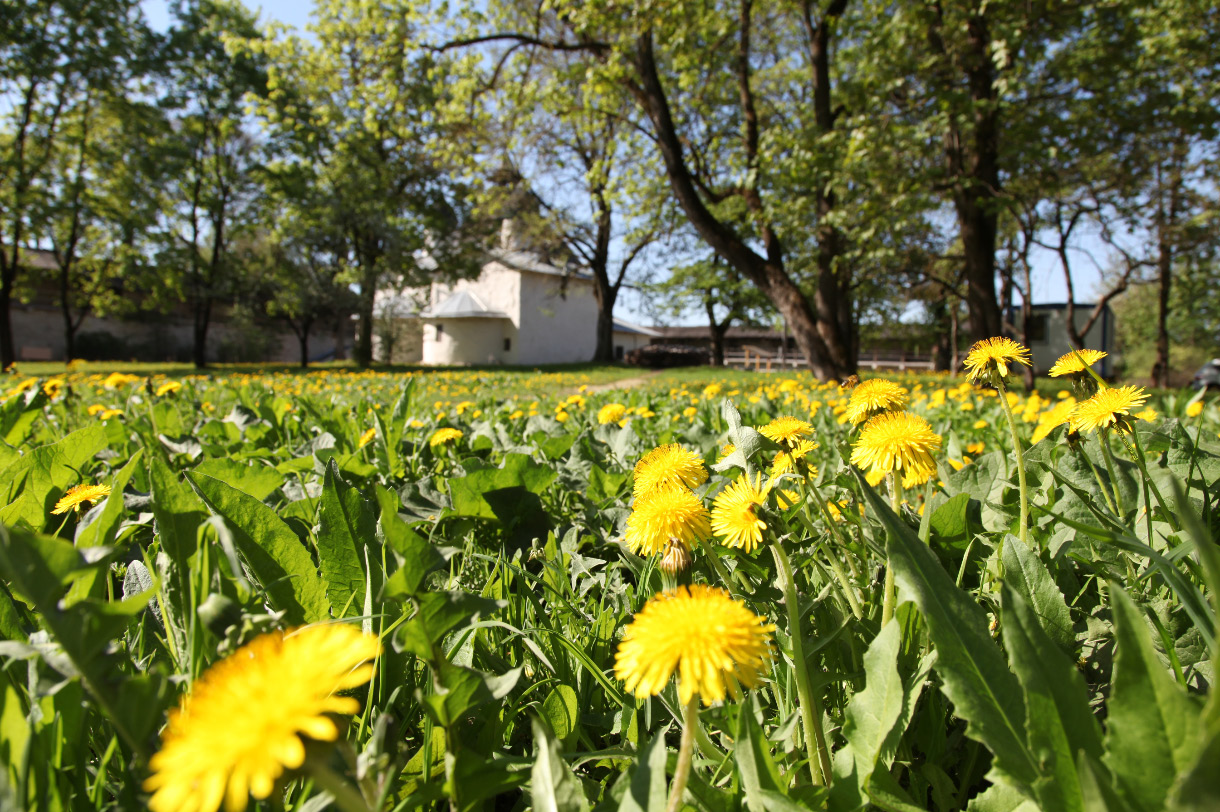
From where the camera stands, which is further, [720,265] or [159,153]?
[720,265]

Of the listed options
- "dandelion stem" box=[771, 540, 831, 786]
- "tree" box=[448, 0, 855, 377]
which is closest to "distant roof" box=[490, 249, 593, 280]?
"tree" box=[448, 0, 855, 377]

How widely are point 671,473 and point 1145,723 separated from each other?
63 cm

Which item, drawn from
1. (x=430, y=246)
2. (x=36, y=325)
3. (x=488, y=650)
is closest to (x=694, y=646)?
(x=488, y=650)

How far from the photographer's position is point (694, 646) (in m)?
0.56

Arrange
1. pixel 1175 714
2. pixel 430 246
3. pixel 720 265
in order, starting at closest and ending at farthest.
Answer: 1. pixel 1175 714
2. pixel 430 246
3. pixel 720 265

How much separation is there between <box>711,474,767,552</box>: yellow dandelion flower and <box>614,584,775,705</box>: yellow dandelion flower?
225 mm

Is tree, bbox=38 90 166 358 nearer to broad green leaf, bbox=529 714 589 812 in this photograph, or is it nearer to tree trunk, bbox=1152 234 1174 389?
broad green leaf, bbox=529 714 589 812

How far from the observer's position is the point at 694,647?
562 millimetres

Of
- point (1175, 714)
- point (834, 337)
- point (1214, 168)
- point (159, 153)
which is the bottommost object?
point (1175, 714)

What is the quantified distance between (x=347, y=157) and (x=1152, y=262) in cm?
2854

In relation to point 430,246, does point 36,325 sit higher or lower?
lower

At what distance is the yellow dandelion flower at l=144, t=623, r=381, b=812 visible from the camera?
37 centimetres

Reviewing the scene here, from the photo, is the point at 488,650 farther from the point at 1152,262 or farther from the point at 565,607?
the point at 1152,262

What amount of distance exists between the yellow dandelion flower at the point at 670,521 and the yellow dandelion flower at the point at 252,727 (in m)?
0.47
